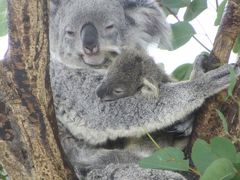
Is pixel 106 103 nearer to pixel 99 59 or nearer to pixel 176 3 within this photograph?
pixel 99 59

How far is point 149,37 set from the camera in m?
3.39

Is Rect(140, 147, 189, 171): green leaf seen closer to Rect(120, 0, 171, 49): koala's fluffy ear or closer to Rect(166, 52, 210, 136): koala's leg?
Rect(166, 52, 210, 136): koala's leg

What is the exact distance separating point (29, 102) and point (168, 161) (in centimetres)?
59

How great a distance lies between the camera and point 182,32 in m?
2.55

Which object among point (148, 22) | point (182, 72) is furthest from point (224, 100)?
point (148, 22)

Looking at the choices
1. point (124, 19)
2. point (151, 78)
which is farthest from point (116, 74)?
point (124, 19)

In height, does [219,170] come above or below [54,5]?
below

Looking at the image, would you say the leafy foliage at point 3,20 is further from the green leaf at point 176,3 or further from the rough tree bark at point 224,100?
the rough tree bark at point 224,100

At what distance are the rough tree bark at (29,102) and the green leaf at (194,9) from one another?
959 millimetres

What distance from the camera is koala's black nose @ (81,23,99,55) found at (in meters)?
2.97

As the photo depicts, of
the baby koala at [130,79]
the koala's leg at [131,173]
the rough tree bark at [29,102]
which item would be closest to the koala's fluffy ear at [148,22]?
the baby koala at [130,79]

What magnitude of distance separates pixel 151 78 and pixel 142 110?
167mm

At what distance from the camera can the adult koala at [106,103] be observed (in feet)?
8.30

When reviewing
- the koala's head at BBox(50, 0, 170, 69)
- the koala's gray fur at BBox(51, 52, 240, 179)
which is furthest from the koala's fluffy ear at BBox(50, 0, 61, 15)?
the koala's gray fur at BBox(51, 52, 240, 179)
